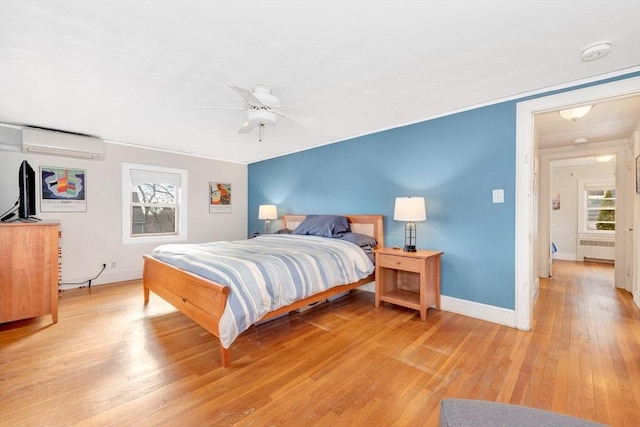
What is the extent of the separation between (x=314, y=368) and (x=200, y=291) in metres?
1.09

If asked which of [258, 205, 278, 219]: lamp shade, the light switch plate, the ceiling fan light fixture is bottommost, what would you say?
[258, 205, 278, 219]: lamp shade

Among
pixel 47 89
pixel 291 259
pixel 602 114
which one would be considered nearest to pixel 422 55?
pixel 291 259

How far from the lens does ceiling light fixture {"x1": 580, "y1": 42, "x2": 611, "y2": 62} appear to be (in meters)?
1.83

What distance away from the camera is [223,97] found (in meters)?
2.62

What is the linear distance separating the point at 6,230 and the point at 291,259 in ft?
8.66

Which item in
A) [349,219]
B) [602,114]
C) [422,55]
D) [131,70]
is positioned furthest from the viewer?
[349,219]

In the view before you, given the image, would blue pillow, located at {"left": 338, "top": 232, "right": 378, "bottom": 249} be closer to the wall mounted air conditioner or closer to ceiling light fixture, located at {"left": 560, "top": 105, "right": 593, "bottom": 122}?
ceiling light fixture, located at {"left": 560, "top": 105, "right": 593, "bottom": 122}

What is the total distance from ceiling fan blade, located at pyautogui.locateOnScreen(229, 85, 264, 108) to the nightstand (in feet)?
6.65

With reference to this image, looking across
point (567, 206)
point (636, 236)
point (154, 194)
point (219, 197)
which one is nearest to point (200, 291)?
point (154, 194)

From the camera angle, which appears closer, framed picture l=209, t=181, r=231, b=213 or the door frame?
the door frame

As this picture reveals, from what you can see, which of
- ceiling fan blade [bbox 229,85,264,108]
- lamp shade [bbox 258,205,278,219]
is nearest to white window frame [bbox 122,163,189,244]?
lamp shade [bbox 258,205,278,219]

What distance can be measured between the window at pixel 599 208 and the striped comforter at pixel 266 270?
631 cm

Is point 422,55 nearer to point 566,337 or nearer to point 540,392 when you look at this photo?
point 540,392

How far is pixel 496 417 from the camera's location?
851 mm
